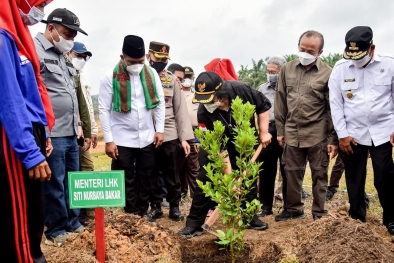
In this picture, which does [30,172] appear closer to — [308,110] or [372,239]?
[372,239]

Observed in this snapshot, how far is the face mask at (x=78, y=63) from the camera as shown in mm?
5357

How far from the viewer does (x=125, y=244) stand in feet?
11.9

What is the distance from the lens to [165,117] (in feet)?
17.1

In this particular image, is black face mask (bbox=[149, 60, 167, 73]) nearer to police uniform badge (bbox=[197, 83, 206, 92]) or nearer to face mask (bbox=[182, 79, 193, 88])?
police uniform badge (bbox=[197, 83, 206, 92])

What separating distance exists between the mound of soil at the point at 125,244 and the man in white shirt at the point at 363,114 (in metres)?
1.94

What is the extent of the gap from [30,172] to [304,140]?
9.94 feet

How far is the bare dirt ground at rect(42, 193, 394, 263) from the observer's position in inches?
129

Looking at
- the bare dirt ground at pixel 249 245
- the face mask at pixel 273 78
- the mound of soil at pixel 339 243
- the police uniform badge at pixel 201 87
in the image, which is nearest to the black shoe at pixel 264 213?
the bare dirt ground at pixel 249 245

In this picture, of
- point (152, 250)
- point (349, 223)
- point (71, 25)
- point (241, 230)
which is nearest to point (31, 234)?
point (152, 250)

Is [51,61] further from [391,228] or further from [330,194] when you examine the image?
[330,194]

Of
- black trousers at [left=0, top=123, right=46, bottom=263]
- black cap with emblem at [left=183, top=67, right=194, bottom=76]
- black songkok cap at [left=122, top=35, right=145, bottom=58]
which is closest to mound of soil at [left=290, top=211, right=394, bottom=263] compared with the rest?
black trousers at [left=0, top=123, right=46, bottom=263]

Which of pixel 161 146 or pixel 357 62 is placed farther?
pixel 161 146

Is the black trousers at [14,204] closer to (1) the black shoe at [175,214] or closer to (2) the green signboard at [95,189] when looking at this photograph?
(2) the green signboard at [95,189]

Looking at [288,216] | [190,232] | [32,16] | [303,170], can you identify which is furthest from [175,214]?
[32,16]
